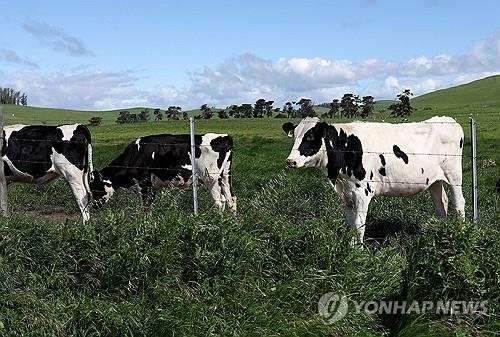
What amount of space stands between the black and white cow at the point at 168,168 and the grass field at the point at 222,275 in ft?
18.4

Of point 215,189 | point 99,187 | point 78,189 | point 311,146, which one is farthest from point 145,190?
point 311,146

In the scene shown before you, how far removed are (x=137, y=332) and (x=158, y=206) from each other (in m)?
2.44

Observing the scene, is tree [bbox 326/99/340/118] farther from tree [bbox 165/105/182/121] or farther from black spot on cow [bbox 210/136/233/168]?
black spot on cow [bbox 210/136/233/168]

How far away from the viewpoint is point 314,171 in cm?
1545

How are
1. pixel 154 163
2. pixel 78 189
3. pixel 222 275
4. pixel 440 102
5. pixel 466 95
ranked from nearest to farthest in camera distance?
pixel 222 275, pixel 78 189, pixel 154 163, pixel 440 102, pixel 466 95

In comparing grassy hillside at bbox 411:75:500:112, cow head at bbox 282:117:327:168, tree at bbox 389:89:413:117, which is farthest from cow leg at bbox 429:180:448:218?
grassy hillside at bbox 411:75:500:112

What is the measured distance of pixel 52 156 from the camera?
12.4 m

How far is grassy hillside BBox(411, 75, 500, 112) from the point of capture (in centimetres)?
9900

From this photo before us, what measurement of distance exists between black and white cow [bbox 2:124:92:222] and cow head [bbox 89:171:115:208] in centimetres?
27

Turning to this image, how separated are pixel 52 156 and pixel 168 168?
2288 millimetres

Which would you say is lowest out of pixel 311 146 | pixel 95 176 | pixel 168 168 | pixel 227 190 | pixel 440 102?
pixel 227 190

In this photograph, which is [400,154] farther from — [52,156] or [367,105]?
[367,105]

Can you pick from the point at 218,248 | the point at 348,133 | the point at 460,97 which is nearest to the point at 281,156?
the point at 348,133

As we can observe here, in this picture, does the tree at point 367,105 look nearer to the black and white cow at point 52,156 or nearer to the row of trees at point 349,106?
the row of trees at point 349,106
